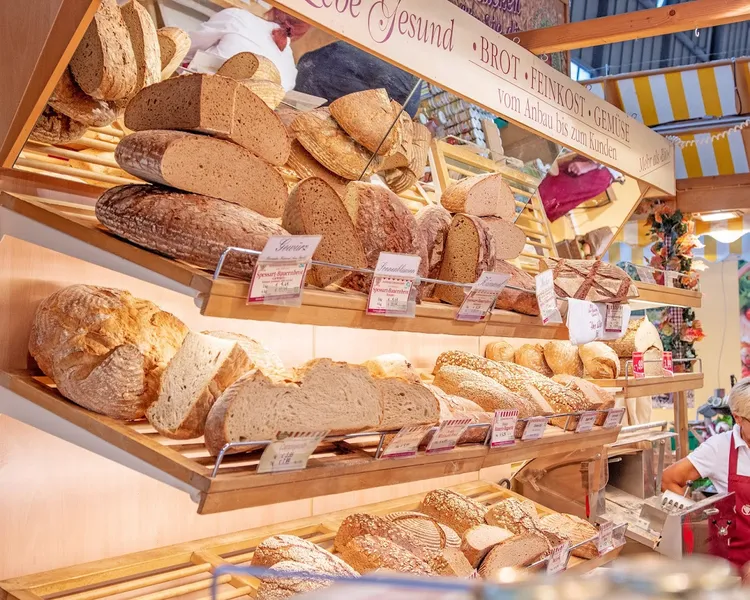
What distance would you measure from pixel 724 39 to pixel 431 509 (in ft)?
40.6

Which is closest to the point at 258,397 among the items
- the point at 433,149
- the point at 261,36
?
the point at 261,36

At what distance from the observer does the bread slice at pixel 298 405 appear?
1437 mm

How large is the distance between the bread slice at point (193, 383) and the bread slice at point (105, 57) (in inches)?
19.8

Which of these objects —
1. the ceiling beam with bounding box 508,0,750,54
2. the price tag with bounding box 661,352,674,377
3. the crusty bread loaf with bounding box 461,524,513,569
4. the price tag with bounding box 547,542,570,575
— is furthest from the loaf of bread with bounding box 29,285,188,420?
the price tag with bounding box 661,352,674,377

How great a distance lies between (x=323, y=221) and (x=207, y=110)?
341mm

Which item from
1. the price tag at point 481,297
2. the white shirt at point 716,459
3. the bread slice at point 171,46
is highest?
the bread slice at point 171,46

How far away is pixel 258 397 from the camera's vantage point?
1.47 meters

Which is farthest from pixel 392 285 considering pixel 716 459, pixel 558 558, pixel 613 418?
pixel 716 459

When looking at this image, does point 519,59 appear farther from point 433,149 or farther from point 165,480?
point 165,480

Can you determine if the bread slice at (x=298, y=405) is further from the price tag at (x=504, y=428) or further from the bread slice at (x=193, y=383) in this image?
the price tag at (x=504, y=428)

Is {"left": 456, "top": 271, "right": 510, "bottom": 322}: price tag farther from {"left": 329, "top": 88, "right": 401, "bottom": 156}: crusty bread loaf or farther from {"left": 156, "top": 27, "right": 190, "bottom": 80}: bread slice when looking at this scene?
{"left": 156, "top": 27, "right": 190, "bottom": 80}: bread slice

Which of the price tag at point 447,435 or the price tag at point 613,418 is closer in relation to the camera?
the price tag at point 447,435

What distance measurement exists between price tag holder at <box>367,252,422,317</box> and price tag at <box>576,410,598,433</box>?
0.93m

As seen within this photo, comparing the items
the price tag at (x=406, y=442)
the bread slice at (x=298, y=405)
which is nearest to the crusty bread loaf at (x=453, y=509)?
the price tag at (x=406, y=442)
